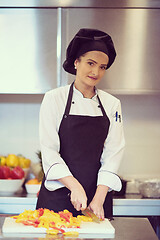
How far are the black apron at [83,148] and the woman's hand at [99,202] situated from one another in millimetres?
148

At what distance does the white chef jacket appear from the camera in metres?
1.80

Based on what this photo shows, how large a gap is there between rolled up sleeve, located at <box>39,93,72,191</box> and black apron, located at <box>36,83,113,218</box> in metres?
0.06

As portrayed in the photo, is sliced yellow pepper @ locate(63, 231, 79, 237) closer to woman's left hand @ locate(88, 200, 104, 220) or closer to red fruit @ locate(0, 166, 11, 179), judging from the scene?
woman's left hand @ locate(88, 200, 104, 220)

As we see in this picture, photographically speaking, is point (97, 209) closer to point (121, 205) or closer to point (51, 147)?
point (51, 147)

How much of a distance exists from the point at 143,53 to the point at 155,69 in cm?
14

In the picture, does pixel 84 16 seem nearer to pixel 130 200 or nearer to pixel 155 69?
pixel 155 69

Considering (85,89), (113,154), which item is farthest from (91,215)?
(85,89)

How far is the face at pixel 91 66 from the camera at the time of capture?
1830mm

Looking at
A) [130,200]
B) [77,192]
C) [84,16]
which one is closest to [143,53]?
[84,16]

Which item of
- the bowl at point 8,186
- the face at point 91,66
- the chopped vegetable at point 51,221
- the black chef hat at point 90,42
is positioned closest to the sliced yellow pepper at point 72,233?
the chopped vegetable at point 51,221

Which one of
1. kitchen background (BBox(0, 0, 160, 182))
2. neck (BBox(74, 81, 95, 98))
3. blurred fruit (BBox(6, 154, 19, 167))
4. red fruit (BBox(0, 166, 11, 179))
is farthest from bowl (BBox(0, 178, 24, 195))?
neck (BBox(74, 81, 95, 98))

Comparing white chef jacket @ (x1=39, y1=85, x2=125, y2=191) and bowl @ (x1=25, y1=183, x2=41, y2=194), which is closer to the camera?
white chef jacket @ (x1=39, y1=85, x2=125, y2=191)

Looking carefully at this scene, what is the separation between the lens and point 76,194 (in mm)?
1658

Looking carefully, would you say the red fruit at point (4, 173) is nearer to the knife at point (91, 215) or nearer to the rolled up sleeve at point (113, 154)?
the rolled up sleeve at point (113, 154)
